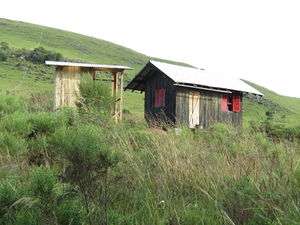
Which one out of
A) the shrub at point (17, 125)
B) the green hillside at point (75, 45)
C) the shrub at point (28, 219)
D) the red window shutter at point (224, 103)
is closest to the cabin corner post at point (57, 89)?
the red window shutter at point (224, 103)

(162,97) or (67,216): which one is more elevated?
(162,97)

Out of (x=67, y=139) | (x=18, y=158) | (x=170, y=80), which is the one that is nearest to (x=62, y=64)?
(x=170, y=80)

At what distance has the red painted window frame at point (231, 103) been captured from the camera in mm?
22798

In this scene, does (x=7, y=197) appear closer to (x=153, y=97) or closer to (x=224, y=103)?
(x=153, y=97)

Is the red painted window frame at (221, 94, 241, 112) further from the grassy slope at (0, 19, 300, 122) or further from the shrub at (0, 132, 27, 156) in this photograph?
the grassy slope at (0, 19, 300, 122)

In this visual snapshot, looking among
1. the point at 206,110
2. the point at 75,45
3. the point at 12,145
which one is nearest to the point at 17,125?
the point at 12,145

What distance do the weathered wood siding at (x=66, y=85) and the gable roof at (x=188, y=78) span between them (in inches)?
171

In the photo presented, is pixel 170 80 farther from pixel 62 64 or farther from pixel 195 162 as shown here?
pixel 195 162

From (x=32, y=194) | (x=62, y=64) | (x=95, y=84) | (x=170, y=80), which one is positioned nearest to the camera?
(x=32, y=194)

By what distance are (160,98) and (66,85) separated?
5.46m

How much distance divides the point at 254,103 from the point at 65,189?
220ft

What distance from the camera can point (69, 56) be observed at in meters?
73.5

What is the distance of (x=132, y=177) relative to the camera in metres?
4.56

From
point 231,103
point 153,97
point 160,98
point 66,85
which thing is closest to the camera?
point 66,85
